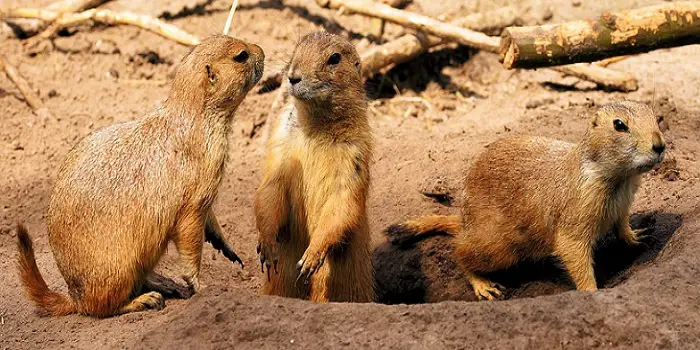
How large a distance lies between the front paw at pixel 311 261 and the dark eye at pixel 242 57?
134 cm

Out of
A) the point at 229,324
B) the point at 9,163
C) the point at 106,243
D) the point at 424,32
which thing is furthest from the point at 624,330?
the point at 9,163

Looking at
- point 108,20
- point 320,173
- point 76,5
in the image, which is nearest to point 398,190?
point 320,173

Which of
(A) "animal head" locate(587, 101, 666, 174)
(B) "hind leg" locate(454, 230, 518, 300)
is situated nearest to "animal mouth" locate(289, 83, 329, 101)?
(B) "hind leg" locate(454, 230, 518, 300)

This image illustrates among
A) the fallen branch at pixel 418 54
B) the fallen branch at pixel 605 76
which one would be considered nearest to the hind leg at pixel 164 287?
the fallen branch at pixel 418 54

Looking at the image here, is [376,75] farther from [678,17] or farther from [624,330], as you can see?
[624,330]

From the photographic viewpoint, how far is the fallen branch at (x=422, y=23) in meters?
9.93

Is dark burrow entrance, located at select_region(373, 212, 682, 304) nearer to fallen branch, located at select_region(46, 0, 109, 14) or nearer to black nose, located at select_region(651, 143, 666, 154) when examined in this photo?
black nose, located at select_region(651, 143, 666, 154)

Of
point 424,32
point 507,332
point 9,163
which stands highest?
point 507,332

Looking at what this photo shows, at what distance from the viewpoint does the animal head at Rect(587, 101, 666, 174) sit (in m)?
6.04

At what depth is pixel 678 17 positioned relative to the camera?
8.02 m

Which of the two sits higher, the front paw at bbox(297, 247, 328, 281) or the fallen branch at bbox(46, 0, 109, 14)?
the front paw at bbox(297, 247, 328, 281)

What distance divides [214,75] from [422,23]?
4.19 meters

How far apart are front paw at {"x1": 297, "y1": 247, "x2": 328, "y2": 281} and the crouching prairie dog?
129 cm

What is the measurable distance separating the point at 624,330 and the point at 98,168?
3346 mm
